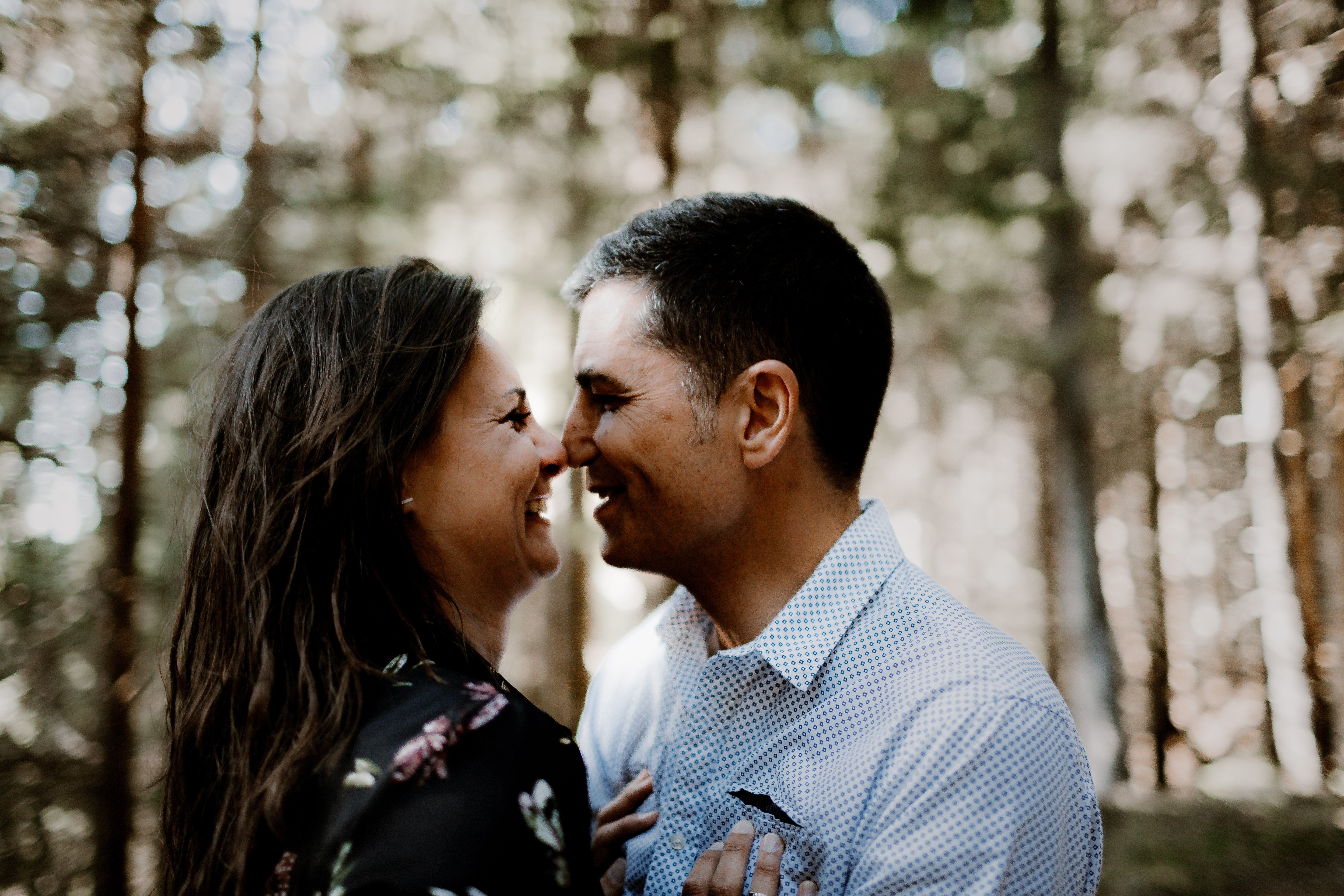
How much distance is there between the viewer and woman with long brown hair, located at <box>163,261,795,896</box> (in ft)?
3.98

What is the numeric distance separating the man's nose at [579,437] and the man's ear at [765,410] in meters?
0.41

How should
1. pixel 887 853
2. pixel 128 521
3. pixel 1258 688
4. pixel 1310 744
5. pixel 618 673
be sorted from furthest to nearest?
pixel 1258 688
pixel 1310 744
pixel 128 521
pixel 618 673
pixel 887 853

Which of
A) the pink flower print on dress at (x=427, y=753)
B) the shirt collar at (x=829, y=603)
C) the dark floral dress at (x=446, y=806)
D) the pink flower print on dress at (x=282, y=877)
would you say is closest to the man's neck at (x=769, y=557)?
the shirt collar at (x=829, y=603)

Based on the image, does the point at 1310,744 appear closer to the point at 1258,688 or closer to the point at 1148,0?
the point at 1258,688

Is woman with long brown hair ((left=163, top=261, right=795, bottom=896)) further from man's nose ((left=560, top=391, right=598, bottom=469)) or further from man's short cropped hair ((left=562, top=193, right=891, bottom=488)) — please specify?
man's short cropped hair ((left=562, top=193, right=891, bottom=488))

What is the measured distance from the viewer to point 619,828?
6.23 ft

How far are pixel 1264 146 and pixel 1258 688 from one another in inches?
270

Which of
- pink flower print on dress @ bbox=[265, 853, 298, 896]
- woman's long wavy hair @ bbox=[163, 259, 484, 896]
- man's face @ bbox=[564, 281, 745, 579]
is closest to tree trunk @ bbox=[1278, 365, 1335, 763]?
man's face @ bbox=[564, 281, 745, 579]

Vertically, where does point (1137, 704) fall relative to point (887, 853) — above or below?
below

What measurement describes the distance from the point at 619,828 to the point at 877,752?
2.44 ft

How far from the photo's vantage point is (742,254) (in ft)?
6.68

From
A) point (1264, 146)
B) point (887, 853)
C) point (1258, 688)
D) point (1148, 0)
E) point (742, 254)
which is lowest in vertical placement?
point (1258, 688)

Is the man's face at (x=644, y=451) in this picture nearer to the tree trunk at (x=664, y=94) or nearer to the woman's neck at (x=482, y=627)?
the woman's neck at (x=482, y=627)

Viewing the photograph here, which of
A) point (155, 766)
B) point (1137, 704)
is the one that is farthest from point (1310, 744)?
point (155, 766)
